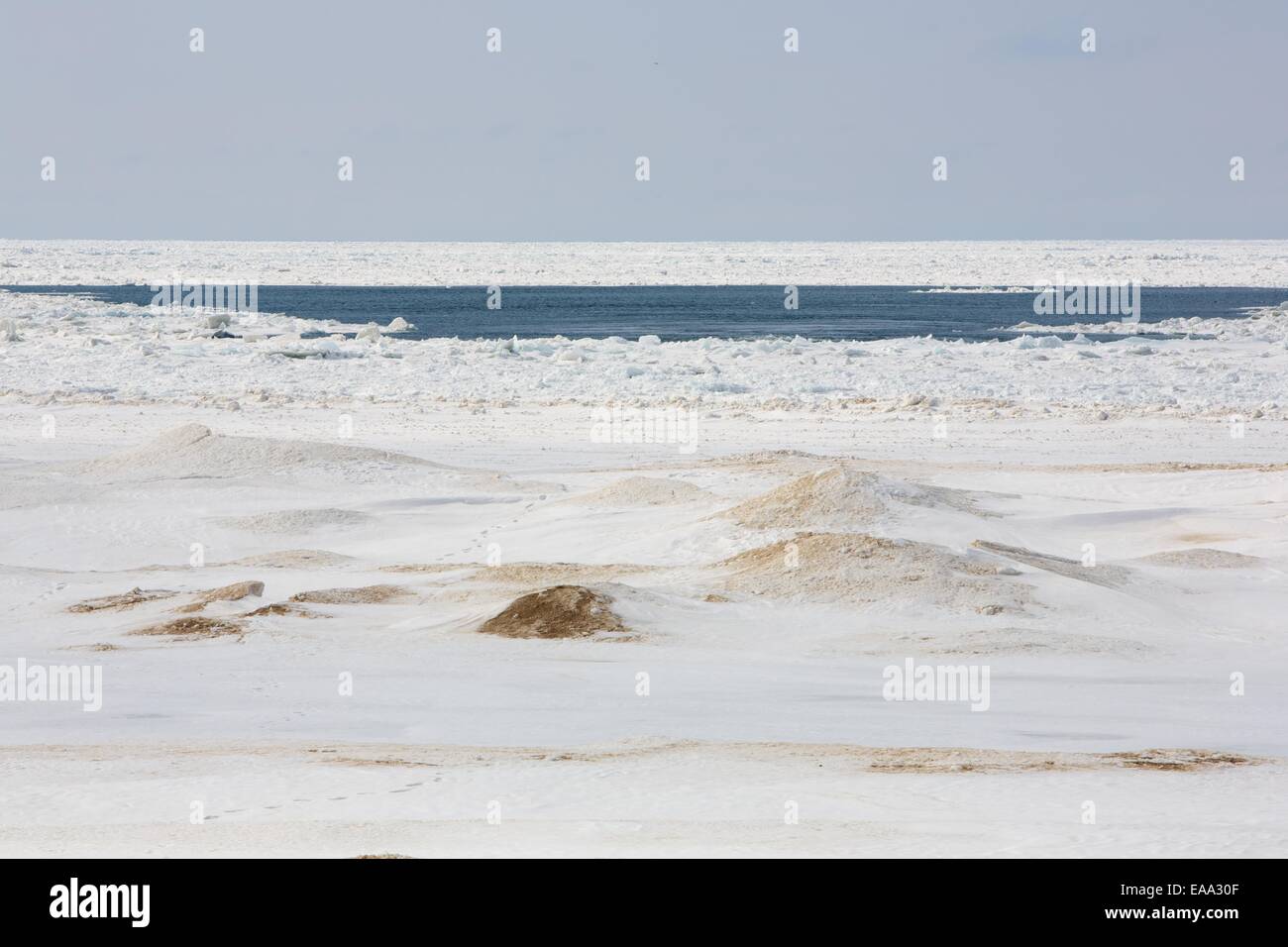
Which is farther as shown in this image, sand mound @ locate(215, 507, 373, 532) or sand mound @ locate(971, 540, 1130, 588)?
sand mound @ locate(215, 507, 373, 532)

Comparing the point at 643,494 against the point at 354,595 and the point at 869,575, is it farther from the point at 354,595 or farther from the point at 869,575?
the point at 354,595

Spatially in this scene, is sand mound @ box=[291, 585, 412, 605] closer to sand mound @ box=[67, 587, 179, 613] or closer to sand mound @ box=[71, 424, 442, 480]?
sand mound @ box=[67, 587, 179, 613]

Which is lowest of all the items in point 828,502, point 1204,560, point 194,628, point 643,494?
point 194,628

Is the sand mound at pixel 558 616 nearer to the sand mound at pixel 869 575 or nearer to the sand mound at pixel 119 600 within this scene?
the sand mound at pixel 869 575

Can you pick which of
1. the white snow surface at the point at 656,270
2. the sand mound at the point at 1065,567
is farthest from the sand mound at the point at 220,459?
the white snow surface at the point at 656,270

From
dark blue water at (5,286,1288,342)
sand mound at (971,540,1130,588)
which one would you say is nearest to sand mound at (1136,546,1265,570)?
sand mound at (971,540,1130,588)

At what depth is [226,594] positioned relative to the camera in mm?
10156

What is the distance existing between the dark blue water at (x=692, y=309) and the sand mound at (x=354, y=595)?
30.7 metres

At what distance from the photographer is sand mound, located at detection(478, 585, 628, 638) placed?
9.18 m

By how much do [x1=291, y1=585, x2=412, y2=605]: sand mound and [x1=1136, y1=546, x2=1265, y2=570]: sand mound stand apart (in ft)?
20.1

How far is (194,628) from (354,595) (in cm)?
131

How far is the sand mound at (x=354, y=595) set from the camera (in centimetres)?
1019

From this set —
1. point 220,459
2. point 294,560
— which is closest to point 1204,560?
point 294,560
